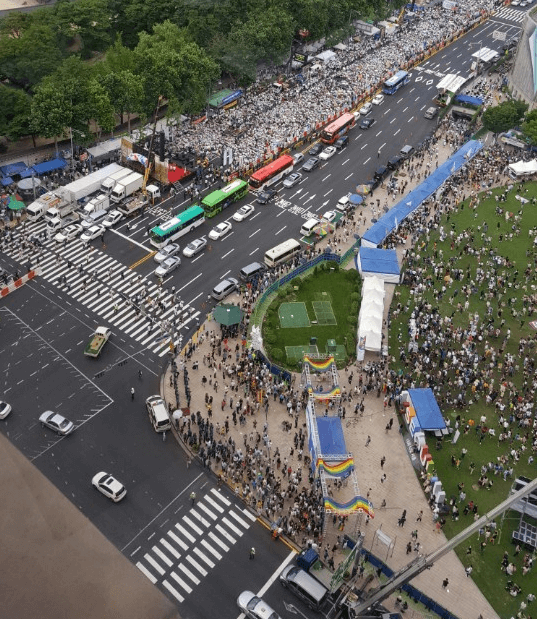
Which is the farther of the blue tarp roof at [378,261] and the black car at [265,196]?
the black car at [265,196]

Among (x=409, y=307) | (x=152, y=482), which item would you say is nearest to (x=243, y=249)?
(x=409, y=307)

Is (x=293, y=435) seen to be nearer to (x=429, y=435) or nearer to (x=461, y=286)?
(x=429, y=435)

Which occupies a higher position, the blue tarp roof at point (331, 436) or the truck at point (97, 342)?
the truck at point (97, 342)

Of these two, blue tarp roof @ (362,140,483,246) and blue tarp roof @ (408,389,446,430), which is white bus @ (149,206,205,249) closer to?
blue tarp roof @ (362,140,483,246)

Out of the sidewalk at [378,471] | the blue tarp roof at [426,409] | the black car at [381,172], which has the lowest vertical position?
the sidewalk at [378,471]

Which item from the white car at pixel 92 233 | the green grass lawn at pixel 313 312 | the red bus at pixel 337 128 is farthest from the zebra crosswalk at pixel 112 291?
the red bus at pixel 337 128

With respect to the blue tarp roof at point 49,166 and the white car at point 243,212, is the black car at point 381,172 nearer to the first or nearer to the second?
the white car at point 243,212

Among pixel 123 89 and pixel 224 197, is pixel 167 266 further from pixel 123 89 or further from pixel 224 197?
pixel 123 89

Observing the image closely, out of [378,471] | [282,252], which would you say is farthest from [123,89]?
[378,471]
